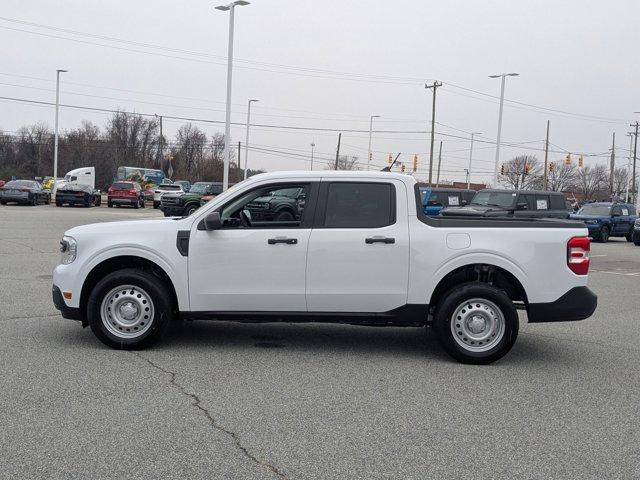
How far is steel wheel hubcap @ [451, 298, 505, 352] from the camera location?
6512 mm

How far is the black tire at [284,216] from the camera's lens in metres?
6.66

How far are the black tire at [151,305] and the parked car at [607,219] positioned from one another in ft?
77.3

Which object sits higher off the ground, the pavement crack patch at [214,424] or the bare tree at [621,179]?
the bare tree at [621,179]

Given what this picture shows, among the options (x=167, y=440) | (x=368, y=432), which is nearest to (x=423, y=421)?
(x=368, y=432)

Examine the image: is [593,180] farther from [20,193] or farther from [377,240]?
[377,240]

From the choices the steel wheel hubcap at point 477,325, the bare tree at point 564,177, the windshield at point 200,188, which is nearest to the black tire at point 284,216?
the steel wheel hubcap at point 477,325

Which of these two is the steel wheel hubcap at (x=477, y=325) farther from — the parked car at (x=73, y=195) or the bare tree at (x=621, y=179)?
the bare tree at (x=621, y=179)

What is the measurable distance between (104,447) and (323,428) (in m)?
1.46

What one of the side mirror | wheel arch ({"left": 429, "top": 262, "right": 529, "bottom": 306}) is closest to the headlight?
the side mirror

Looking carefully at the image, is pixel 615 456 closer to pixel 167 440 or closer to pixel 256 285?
pixel 167 440

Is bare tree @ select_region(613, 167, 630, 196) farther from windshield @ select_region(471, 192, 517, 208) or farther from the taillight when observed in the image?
the taillight

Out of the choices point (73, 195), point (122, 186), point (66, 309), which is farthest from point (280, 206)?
point (122, 186)

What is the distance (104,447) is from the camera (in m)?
4.21

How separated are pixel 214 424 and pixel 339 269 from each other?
7.44ft
